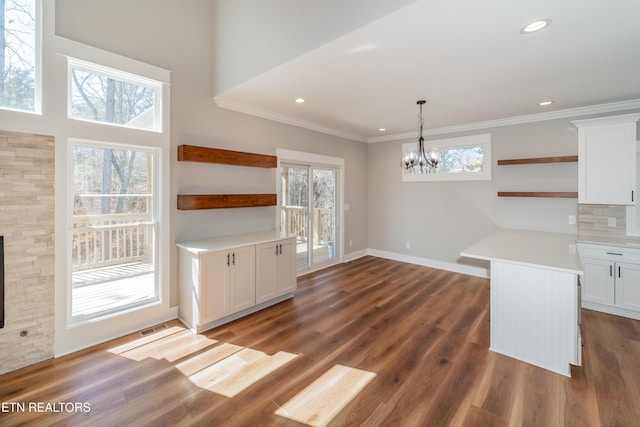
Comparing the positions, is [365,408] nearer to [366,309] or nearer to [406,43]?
[366,309]

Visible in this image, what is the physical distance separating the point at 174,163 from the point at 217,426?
2.75m

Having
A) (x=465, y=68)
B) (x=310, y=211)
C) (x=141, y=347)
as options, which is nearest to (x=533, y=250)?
(x=465, y=68)

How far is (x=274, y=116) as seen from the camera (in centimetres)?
445

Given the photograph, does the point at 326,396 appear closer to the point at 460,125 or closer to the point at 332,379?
the point at 332,379

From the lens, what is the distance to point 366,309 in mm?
3660

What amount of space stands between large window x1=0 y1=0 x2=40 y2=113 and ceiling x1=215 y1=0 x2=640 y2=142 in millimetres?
1764

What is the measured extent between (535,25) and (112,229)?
4236 mm

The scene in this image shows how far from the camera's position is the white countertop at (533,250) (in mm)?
2472

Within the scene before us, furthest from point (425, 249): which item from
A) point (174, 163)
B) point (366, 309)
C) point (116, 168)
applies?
point (116, 168)

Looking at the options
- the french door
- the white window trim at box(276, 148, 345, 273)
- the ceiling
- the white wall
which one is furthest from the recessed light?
the french door

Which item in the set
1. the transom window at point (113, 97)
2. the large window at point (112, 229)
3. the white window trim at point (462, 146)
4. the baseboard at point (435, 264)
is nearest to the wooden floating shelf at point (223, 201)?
the large window at point (112, 229)

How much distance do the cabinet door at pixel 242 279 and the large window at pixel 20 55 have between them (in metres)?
2.28

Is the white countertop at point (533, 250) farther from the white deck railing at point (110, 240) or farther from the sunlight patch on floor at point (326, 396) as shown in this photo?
the white deck railing at point (110, 240)

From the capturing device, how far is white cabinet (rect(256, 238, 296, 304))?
11.7 ft
